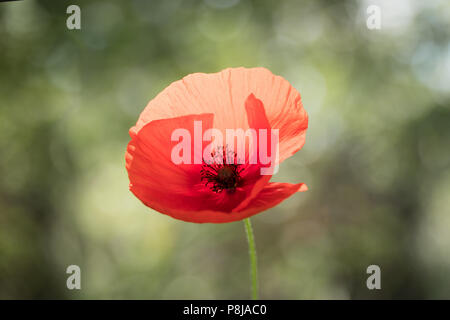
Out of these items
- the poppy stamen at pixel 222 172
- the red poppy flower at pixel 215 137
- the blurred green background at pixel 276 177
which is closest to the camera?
the red poppy flower at pixel 215 137

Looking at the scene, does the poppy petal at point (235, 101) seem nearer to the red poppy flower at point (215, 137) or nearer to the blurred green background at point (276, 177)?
the red poppy flower at point (215, 137)

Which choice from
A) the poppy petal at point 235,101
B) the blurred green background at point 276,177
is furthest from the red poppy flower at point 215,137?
the blurred green background at point 276,177

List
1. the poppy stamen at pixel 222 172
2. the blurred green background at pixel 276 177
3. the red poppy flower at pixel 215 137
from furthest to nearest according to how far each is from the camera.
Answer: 1. the blurred green background at pixel 276 177
2. the poppy stamen at pixel 222 172
3. the red poppy flower at pixel 215 137

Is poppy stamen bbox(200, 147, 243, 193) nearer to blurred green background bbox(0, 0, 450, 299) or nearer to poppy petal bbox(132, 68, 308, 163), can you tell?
poppy petal bbox(132, 68, 308, 163)

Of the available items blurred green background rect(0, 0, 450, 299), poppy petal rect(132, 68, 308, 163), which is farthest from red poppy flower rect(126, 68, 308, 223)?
blurred green background rect(0, 0, 450, 299)

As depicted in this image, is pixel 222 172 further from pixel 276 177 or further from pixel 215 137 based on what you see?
pixel 276 177

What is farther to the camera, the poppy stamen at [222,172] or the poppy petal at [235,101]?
the poppy stamen at [222,172]

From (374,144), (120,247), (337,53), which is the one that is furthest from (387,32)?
(120,247)

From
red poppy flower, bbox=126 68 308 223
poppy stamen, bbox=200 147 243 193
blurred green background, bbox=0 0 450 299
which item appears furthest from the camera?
blurred green background, bbox=0 0 450 299
